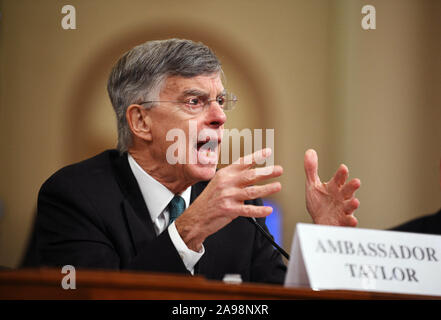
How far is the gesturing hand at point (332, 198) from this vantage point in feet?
5.94

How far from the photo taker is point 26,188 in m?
3.62

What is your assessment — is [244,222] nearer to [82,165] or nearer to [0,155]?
[82,165]

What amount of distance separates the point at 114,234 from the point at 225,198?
0.44 m

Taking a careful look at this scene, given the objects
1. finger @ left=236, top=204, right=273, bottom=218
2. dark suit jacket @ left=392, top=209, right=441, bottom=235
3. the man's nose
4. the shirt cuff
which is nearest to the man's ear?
the man's nose

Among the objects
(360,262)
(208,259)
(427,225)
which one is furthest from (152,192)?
(427,225)

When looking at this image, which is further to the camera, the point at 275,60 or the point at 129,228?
the point at 275,60

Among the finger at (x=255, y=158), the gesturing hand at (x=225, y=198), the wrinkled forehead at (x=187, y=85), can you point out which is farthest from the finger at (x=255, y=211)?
the wrinkled forehead at (x=187, y=85)

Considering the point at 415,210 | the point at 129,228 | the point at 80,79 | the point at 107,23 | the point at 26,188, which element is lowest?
the point at 415,210

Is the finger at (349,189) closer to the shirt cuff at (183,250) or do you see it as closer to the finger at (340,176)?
the finger at (340,176)

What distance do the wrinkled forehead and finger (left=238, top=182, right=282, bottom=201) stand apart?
0.59 m

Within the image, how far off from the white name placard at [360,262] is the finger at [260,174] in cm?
23

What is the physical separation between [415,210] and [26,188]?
271 cm
